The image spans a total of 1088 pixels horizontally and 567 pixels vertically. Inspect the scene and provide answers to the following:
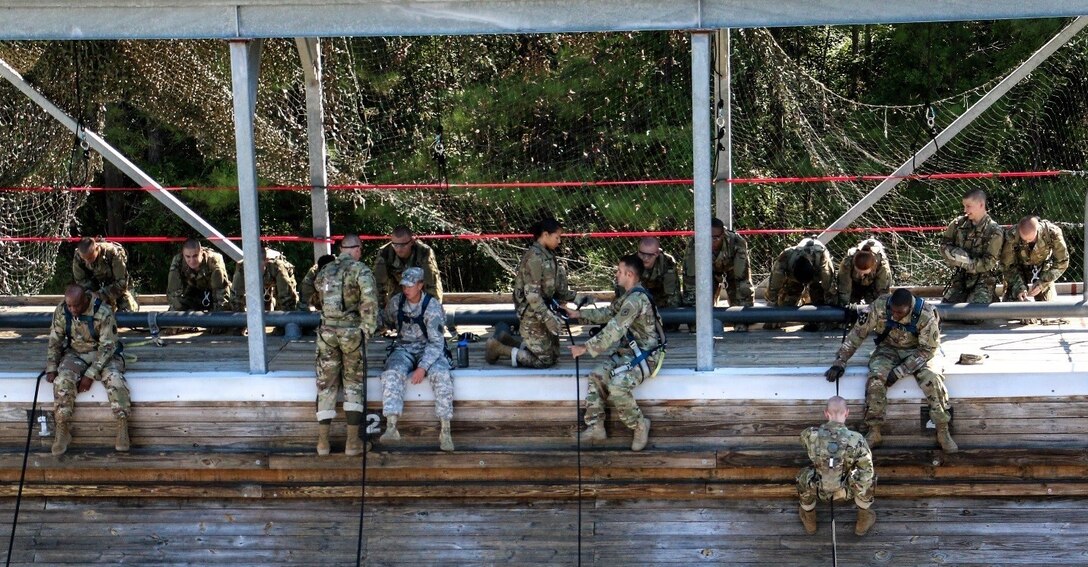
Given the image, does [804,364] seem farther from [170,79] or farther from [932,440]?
[170,79]

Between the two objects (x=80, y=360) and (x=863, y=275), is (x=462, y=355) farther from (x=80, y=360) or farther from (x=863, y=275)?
(x=863, y=275)

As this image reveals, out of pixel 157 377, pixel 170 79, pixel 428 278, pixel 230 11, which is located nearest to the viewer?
pixel 230 11

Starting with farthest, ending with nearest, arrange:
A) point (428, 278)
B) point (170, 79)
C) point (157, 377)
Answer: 1. point (170, 79)
2. point (428, 278)
3. point (157, 377)

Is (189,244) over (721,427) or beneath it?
over

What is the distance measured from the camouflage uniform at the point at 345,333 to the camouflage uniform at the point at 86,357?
1.53 metres

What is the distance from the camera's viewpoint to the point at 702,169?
970 cm

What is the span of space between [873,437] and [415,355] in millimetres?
3329

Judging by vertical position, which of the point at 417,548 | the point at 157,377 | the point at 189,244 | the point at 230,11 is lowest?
the point at 417,548

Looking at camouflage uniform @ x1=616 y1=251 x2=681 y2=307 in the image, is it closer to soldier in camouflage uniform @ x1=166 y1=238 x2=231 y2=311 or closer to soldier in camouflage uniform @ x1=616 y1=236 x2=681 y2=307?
soldier in camouflage uniform @ x1=616 y1=236 x2=681 y2=307

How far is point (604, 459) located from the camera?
33.6 feet

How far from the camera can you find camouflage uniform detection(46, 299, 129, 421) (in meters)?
10.3

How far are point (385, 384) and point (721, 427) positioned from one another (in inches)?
95.3

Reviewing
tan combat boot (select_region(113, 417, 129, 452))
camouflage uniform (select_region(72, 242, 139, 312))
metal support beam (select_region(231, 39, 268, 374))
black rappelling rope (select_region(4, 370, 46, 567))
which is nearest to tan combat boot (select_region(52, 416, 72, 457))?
black rappelling rope (select_region(4, 370, 46, 567))

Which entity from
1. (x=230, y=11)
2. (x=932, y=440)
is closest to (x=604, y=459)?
(x=932, y=440)
